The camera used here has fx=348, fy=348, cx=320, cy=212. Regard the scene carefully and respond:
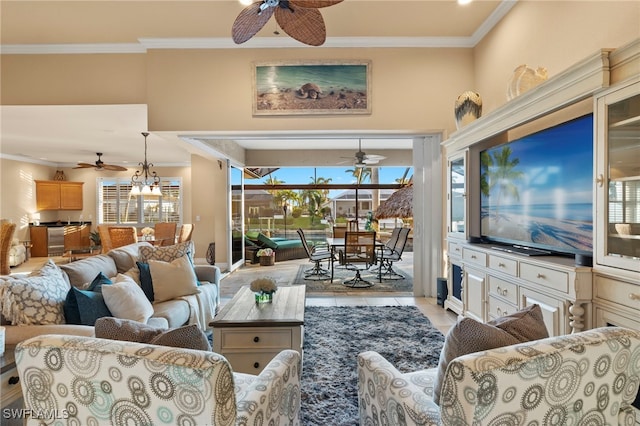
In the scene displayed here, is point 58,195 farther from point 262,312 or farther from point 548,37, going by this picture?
point 548,37

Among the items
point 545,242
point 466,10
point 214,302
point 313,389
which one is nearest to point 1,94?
point 214,302

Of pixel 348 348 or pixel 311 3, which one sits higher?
pixel 311 3

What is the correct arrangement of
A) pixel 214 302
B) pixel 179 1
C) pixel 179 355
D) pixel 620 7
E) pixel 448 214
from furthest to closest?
1. pixel 448 214
2. pixel 214 302
3. pixel 179 1
4. pixel 620 7
5. pixel 179 355

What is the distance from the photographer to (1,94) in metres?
4.38

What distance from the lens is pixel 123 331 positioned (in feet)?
3.91

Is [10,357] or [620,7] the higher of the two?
[620,7]

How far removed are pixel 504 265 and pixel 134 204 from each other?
33.0 ft

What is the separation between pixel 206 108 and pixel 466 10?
310 centimetres

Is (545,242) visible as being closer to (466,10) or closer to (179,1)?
(466,10)

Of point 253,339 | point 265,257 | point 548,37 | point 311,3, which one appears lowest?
point 265,257

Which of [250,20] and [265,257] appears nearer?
[250,20]

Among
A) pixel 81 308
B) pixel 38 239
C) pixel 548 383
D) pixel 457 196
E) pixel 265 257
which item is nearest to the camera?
pixel 548 383

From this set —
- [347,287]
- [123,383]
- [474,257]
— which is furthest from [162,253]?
[474,257]

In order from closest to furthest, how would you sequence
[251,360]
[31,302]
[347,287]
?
[31,302]
[251,360]
[347,287]
